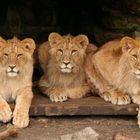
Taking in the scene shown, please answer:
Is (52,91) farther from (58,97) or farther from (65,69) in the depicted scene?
(65,69)

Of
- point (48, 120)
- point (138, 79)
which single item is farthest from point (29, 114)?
point (138, 79)

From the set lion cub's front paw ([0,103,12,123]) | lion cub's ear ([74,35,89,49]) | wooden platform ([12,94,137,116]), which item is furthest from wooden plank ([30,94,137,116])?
lion cub's ear ([74,35,89,49])

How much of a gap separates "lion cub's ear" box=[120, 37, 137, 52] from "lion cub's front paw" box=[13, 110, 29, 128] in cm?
111

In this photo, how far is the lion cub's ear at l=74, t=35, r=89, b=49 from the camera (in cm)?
555

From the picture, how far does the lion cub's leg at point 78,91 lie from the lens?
5.54 meters

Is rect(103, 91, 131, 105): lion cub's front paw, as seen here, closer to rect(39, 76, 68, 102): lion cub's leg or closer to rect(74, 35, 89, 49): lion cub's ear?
rect(39, 76, 68, 102): lion cub's leg

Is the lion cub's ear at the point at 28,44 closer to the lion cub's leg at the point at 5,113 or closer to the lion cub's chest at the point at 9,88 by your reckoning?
the lion cub's chest at the point at 9,88

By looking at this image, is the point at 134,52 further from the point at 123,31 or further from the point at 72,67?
the point at 123,31

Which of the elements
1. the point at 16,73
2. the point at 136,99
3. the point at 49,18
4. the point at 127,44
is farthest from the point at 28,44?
the point at 49,18

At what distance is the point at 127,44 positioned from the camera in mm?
5141

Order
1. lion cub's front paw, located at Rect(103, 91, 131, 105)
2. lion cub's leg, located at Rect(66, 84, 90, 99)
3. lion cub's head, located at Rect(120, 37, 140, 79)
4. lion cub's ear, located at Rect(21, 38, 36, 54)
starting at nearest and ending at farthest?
lion cub's head, located at Rect(120, 37, 140, 79)
lion cub's front paw, located at Rect(103, 91, 131, 105)
lion cub's ear, located at Rect(21, 38, 36, 54)
lion cub's leg, located at Rect(66, 84, 90, 99)

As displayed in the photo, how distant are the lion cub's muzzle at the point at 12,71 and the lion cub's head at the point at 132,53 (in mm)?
1017

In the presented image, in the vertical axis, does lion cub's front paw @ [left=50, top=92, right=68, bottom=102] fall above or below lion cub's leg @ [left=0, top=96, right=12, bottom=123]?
above

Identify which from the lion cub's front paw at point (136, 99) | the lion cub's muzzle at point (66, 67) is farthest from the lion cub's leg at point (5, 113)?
the lion cub's front paw at point (136, 99)
